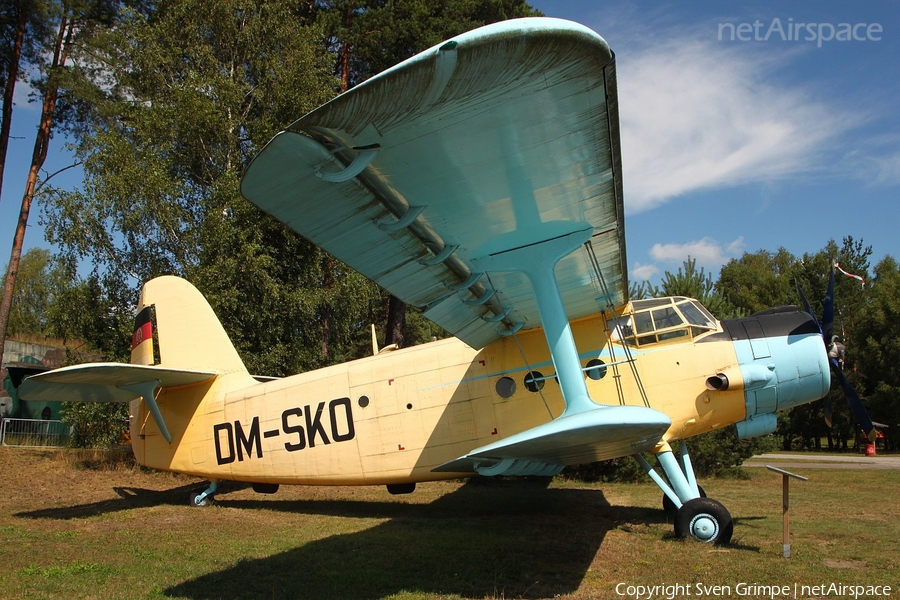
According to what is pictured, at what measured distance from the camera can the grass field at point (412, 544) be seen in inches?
226

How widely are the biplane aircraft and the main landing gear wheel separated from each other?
35mm

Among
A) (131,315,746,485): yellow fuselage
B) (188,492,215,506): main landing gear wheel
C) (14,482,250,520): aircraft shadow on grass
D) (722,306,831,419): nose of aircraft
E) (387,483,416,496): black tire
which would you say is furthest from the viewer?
(188,492,215,506): main landing gear wheel

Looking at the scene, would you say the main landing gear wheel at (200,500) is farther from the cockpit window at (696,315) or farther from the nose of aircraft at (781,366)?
the nose of aircraft at (781,366)

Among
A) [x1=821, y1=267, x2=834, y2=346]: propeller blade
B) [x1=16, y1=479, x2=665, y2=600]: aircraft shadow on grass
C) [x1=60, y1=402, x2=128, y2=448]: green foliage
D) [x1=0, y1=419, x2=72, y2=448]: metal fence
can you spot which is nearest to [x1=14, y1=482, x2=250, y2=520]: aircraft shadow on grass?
[x1=16, y1=479, x2=665, y2=600]: aircraft shadow on grass

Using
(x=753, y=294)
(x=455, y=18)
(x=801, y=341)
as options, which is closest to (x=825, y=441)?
(x=753, y=294)

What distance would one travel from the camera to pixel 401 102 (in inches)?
129

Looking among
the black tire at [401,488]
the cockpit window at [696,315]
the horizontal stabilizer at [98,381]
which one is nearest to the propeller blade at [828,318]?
the cockpit window at [696,315]

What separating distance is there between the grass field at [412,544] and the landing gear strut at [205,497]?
0.28 m

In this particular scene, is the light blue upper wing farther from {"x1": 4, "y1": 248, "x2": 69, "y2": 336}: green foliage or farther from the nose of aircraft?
{"x1": 4, "y1": 248, "x2": 69, "y2": 336}: green foliage

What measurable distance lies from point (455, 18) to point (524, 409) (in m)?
17.6

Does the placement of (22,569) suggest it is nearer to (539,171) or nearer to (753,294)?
(539,171)

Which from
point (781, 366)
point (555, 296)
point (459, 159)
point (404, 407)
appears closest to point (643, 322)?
point (781, 366)

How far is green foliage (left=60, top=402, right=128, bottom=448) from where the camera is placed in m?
14.8

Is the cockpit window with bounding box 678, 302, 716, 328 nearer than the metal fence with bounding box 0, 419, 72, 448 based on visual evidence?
Yes
